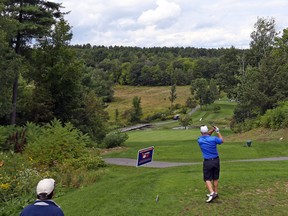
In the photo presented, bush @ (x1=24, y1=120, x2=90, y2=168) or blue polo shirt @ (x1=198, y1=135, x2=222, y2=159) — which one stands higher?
blue polo shirt @ (x1=198, y1=135, x2=222, y2=159)

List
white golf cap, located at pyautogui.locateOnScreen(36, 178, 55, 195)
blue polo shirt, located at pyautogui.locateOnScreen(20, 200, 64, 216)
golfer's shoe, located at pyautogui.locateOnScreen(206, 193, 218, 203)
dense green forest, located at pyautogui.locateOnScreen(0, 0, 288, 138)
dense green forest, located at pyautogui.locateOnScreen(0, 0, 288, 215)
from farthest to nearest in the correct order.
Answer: dense green forest, located at pyautogui.locateOnScreen(0, 0, 288, 138) → dense green forest, located at pyautogui.locateOnScreen(0, 0, 288, 215) → golfer's shoe, located at pyautogui.locateOnScreen(206, 193, 218, 203) → white golf cap, located at pyautogui.locateOnScreen(36, 178, 55, 195) → blue polo shirt, located at pyautogui.locateOnScreen(20, 200, 64, 216)

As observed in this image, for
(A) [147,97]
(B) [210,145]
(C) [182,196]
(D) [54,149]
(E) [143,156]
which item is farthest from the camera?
(A) [147,97]

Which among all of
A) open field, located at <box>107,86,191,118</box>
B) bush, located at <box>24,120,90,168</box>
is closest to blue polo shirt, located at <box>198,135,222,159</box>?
bush, located at <box>24,120,90,168</box>

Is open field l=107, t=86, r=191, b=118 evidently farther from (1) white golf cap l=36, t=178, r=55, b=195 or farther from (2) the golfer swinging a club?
(1) white golf cap l=36, t=178, r=55, b=195

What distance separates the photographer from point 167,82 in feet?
514

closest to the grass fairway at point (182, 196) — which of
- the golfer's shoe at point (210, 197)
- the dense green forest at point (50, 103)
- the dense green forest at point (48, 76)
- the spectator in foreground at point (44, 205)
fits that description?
the golfer's shoe at point (210, 197)

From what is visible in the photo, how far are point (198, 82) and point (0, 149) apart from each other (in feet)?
273

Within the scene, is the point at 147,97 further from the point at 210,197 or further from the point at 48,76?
the point at 210,197

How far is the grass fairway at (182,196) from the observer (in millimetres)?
9086

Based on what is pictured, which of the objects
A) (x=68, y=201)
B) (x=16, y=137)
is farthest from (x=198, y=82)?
(x=68, y=201)

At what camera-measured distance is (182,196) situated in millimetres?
9969

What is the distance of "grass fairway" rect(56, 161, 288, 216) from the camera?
909cm

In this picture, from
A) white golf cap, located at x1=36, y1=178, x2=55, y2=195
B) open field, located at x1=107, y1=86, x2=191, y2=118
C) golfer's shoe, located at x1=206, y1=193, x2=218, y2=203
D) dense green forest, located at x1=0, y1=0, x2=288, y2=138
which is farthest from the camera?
open field, located at x1=107, y1=86, x2=191, y2=118

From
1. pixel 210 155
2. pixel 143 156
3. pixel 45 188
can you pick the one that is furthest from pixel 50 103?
pixel 45 188
